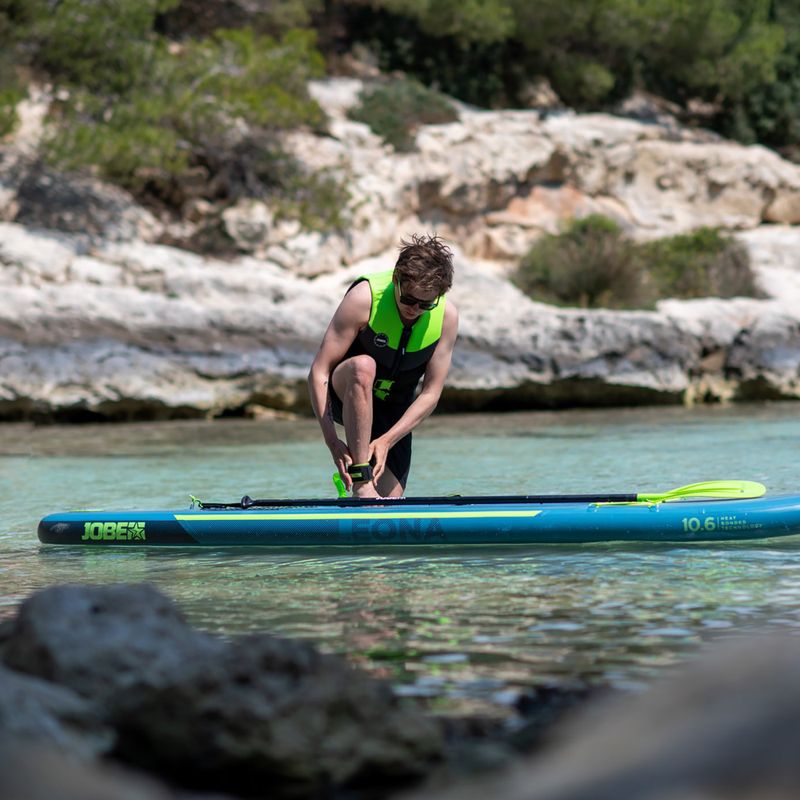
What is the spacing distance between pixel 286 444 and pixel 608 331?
468 cm

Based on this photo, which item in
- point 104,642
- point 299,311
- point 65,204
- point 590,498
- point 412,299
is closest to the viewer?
point 104,642

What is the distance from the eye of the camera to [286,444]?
10117 millimetres

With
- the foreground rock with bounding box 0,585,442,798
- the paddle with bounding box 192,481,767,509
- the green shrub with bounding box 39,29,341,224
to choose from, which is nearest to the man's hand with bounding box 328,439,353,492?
the paddle with bounding box 192,481,767,509

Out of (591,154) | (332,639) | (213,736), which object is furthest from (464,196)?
(213,736)

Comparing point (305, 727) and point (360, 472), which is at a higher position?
point (360, 472)

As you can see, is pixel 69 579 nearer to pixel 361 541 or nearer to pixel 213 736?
pixel 361 541

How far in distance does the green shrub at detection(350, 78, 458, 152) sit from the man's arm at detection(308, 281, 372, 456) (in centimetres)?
1250

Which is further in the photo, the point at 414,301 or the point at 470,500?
the point at 414,301

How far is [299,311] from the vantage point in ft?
41.5

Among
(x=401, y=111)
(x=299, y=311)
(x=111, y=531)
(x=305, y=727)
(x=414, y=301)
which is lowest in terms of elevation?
(x=305, y=727)

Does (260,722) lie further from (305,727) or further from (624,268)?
(624,268)

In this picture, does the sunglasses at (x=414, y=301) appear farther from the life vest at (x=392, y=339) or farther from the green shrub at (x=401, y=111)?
the green shrub at (x=401, y=111)

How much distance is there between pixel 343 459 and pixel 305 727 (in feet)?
11.0

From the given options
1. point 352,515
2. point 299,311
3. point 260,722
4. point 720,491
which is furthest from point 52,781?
point 299,311
